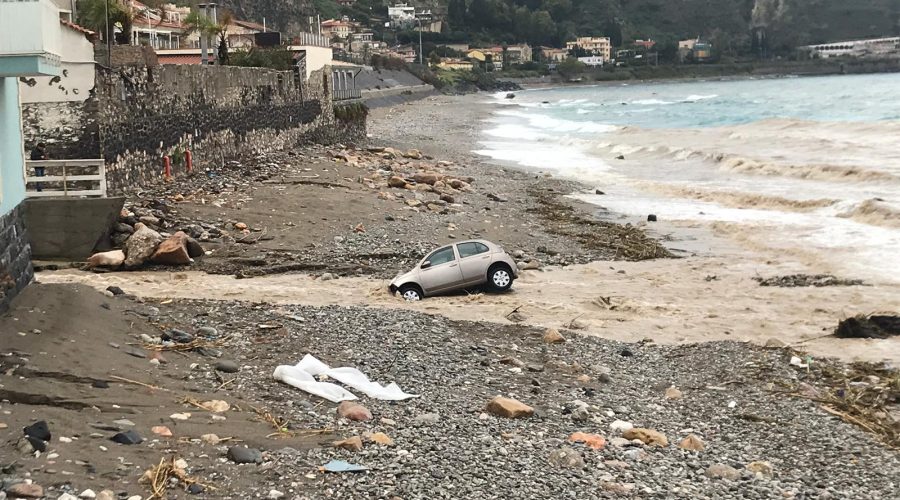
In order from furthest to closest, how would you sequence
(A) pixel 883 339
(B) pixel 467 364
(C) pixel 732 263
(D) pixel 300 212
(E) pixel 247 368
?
(D) pixel 300 212 → (C) pixel 732 263 → (A) pixel 883 339 → (B) pixel 467 364 → (E) pixel 247 368

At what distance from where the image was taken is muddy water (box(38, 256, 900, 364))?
1483 cm

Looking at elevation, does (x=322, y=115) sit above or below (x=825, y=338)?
above

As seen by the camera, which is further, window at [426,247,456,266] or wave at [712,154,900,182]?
wave at [712,154,900,182]

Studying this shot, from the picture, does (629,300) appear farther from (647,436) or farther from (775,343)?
(647,436)

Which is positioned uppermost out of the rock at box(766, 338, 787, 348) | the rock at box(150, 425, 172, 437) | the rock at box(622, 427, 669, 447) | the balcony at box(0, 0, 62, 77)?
→ the balcony at box(0, 0, 62, 77)

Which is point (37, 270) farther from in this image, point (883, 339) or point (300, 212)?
point (883, 339)

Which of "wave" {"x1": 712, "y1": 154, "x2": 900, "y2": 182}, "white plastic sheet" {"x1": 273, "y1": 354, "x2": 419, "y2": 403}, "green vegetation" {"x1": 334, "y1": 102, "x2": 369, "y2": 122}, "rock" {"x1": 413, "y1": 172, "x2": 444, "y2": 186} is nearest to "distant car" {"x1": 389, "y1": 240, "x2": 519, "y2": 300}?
"white plastic sheet" {"x1": 273, "y1": 354, "x2": 419, "y2": 403}

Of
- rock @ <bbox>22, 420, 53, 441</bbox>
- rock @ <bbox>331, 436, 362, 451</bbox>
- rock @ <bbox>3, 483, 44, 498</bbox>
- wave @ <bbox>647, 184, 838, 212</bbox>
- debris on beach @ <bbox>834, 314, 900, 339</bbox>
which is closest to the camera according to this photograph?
rock @ <bbox>3, 483, 44, 498</bbox>

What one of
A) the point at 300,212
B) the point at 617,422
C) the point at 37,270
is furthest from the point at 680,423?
the point at 300,212

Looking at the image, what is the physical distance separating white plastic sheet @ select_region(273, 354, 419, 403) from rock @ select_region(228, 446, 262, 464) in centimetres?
191

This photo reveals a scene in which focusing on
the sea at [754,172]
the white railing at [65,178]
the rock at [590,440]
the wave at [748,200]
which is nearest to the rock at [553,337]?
the rock at [590,440]

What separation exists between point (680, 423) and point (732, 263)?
11188 millimetres

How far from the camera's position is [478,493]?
7973 millimetres

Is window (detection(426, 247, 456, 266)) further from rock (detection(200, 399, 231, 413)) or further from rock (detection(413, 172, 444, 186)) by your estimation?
rock (detection(413, 172, 444, 186))
